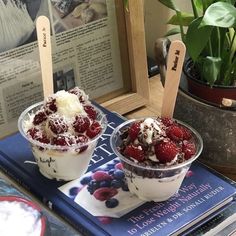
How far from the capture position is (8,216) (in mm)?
536

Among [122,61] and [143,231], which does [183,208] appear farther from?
[122,61]

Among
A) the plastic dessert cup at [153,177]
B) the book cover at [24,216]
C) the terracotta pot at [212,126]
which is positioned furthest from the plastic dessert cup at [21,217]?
the terracotta pot at [212,126]

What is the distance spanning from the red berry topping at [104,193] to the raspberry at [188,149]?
0.30ft

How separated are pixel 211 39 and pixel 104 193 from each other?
0.75 feet

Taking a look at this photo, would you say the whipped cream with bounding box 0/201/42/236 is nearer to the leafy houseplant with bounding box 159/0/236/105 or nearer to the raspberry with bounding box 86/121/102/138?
the raspberry with bounding box 86/121/102/138

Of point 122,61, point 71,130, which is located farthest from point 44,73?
point 122,61

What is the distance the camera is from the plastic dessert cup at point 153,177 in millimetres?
566

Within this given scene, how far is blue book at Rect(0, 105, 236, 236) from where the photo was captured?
22.4 inches

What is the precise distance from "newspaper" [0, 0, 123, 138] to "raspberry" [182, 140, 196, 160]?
0.25m

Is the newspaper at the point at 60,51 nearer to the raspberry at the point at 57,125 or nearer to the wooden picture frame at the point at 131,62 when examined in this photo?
the wooden picture frame at the point at 131,62

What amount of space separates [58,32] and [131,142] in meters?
0.24

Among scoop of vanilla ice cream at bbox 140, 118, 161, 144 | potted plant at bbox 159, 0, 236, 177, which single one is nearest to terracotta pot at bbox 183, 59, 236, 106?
potted plant at bbox 159, 0, 236, 177

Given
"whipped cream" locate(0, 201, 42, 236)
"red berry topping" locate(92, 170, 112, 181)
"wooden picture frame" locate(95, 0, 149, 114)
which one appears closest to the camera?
"whipped cream" locate(0, 201, 42, 236)

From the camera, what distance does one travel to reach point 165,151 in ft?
1.83
